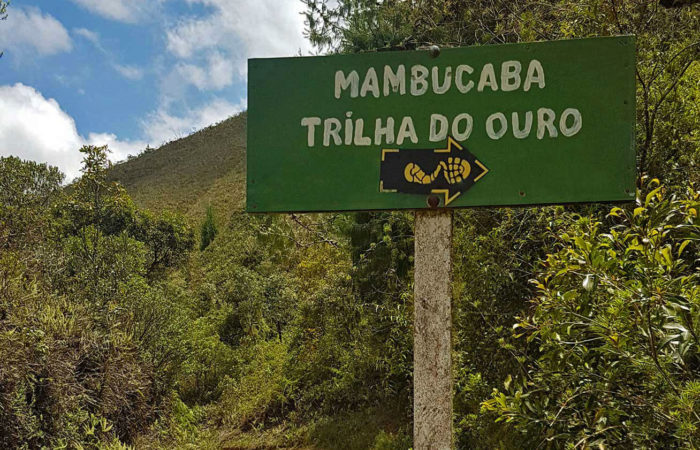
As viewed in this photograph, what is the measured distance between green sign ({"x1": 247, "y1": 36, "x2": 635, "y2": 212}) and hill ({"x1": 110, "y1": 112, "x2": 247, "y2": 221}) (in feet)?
108

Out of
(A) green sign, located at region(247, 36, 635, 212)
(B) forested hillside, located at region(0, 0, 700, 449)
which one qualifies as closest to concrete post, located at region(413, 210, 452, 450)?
(A) green sign, located at region(247, 36, 635, 212)

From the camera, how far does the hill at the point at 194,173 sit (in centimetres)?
4044

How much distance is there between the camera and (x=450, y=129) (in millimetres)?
1928

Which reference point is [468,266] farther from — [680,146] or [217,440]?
[217,440]

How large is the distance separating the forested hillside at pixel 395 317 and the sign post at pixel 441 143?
0.41m

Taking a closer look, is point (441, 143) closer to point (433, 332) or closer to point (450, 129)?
point (450, 129)

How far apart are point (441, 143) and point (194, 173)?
1841 inches

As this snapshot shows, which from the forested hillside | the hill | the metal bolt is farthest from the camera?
the hill

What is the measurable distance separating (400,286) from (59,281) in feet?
18.1

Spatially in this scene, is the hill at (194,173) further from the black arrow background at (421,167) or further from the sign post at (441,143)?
the black arrow background at (421,167)

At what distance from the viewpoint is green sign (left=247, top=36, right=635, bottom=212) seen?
1.87m

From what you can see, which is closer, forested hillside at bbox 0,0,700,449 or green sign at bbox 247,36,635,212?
green sign at bbox 247,36,635,212

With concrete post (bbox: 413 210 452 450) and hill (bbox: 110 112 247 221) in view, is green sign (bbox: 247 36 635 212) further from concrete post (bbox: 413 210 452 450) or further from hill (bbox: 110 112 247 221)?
hill (bbox: 110 112 247 221)

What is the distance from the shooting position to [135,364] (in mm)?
8922
